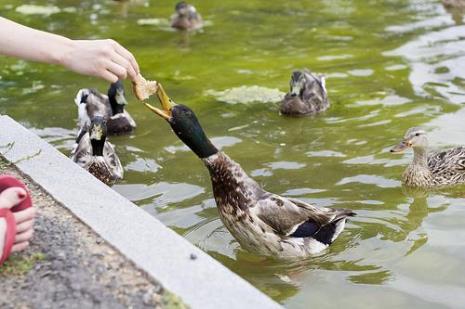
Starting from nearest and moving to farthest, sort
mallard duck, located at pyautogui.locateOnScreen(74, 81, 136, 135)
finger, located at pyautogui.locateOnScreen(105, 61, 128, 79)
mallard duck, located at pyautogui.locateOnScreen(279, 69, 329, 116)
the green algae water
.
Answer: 1. finger, located at pyautogui.locateOnScreen(105, 61, 128, 79)
2. the green algae water
3. mallard duck, located at pyautogui.locateOnScreen(74, 81, 136, 135)
4. mallard duck, located at pyautogui.locateOnScreen(279, 69, 329, 116)

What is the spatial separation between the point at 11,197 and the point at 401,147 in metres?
4.98

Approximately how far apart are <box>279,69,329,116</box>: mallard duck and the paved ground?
6175 millimetres

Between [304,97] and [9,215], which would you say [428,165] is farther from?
[9,215]

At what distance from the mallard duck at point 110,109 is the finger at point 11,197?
16.9 ft

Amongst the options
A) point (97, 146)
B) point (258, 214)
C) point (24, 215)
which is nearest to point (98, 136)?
point (97, 146)

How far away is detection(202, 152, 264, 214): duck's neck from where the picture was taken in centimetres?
656

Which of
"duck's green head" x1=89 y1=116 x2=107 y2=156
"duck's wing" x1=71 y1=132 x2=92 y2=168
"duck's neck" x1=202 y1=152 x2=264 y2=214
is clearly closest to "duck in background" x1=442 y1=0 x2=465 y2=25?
"duck's wing" x1=71 y1=132 x2=92 y2=168

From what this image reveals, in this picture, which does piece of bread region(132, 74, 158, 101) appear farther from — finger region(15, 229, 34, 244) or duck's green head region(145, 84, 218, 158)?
finger region(15, 229, 34, 244)

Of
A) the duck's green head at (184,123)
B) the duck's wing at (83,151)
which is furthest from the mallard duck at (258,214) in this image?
the duck's wing at (83,151)

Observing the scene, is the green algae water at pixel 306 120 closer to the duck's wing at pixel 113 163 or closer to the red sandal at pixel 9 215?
the duck's wing at pixel 113 163

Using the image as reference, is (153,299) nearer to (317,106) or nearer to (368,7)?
(317,106)

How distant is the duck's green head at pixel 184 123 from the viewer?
6.35 m

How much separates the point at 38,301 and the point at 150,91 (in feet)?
7.31

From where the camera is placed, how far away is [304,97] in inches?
425
